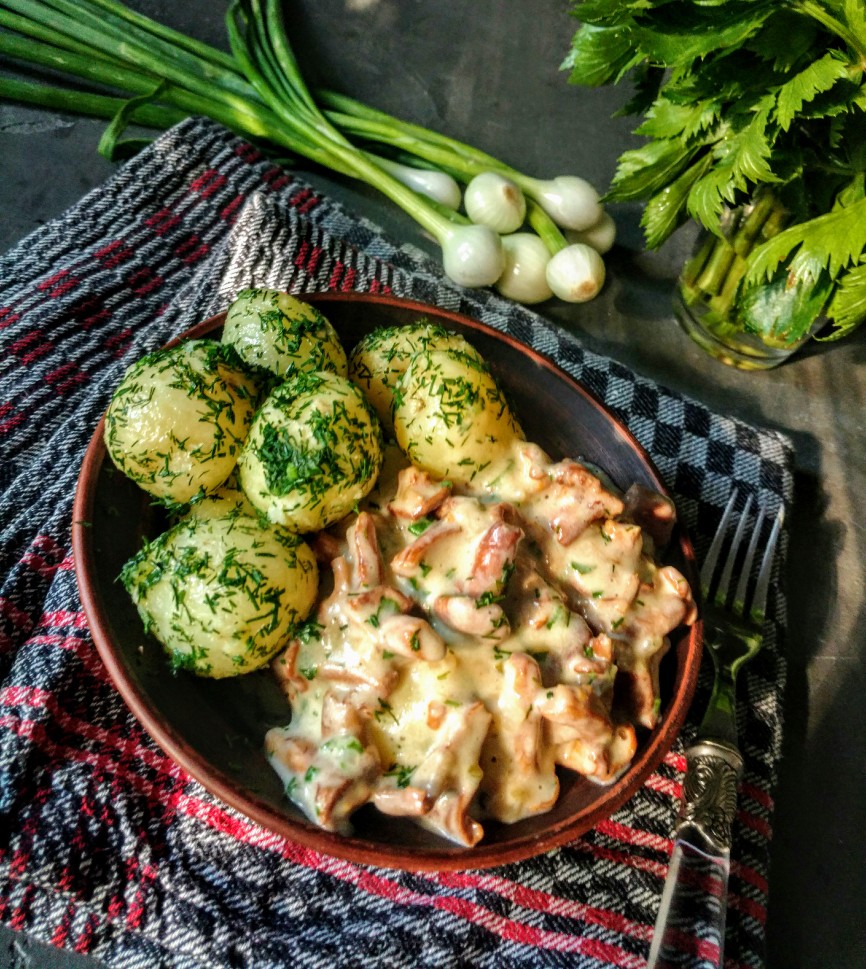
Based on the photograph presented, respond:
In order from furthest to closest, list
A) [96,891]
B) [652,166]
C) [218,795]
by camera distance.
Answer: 1. [652,166]
2. [96,891]
3. [218,795]

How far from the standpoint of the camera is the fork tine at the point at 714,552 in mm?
1303

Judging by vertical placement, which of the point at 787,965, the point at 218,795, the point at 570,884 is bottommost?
the point at 787,965

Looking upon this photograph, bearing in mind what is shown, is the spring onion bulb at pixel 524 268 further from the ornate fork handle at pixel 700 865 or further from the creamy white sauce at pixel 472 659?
the ornate fork handle at pixel 700 865

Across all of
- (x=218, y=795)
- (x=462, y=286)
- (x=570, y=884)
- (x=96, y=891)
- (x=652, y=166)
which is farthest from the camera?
(x=462, y=286)

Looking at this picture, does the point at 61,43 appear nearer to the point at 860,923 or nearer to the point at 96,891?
the point at 96,891

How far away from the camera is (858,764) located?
1354 mm

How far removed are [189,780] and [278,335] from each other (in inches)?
23.9

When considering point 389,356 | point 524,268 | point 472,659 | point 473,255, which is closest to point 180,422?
point 389,356

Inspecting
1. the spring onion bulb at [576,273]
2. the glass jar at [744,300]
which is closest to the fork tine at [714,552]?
the glass jar at [744,300]

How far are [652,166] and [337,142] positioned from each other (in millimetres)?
777

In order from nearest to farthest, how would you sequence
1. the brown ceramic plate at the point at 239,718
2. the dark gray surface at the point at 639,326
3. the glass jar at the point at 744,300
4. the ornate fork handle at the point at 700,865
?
the brown ceramic plate at the point at 239,718 < the ornate fork handle at the point at 700,865 < the dark gray surface at the point at 639,326 < the glass jar at the point at 744,300

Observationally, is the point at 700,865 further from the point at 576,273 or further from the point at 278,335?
the point at 576,273

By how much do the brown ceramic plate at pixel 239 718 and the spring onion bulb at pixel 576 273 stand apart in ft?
2.56

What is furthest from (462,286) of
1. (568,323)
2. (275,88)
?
(275,88)
